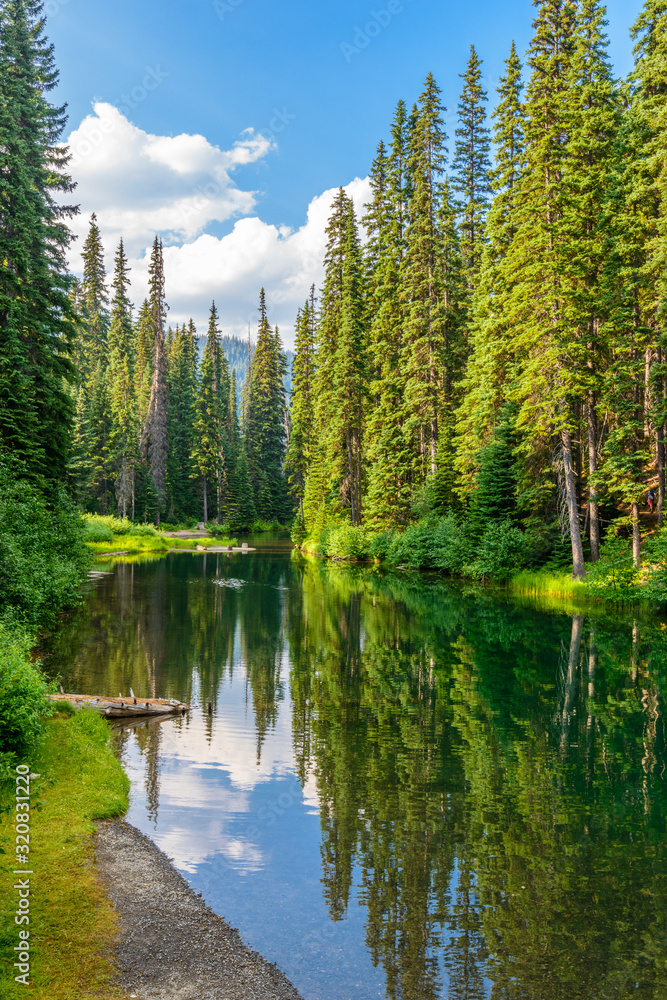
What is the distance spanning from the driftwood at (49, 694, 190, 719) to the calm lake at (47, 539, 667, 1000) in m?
0.41

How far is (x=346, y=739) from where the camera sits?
12.0m

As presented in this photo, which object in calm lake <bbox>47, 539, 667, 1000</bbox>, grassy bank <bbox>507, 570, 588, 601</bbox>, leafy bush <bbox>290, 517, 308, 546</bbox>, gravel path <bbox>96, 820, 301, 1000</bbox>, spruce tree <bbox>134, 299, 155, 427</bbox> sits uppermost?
spruce tree <bbox>134, 299, 155, 427</bbox>

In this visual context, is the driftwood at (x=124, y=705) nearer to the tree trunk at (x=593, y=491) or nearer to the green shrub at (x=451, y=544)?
the tree trunk at (x=593, y=491)

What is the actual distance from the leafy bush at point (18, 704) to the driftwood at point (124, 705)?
3238 millimetres

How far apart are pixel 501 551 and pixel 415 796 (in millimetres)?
22560

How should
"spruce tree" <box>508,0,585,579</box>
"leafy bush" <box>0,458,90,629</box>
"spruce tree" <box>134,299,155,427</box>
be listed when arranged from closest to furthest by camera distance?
"leafy bush" <box>0,458,90,629</box> < "spruce tree" <box>508,0,585,579</box> < "spruce tree" <box>134,299,155,427</box>

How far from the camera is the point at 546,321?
28.1m

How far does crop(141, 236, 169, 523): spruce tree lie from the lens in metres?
67.1

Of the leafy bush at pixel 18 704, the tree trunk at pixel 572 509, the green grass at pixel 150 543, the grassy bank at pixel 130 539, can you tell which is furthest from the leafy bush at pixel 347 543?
the leafy bush at pixel 18 704

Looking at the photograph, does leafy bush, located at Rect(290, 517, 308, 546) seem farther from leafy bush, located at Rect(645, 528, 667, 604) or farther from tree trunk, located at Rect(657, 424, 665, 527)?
leafy bush, located at Rect(645, 528, 667, 604)

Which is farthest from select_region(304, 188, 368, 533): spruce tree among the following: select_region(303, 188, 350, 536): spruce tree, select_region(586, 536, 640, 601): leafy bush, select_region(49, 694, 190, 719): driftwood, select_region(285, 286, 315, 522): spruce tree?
select_region(49, 694, 190, 719): driftwood

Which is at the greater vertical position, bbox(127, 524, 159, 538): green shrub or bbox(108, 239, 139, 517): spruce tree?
bbox(108, 239, 139, 517): spruce tree

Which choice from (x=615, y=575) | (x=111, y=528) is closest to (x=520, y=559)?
(x=615, y=575)

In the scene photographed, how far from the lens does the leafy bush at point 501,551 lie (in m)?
30.7
